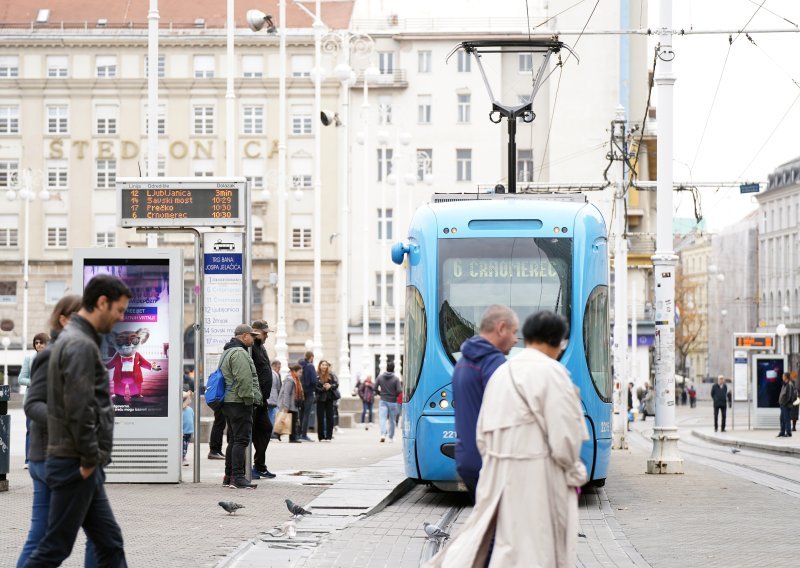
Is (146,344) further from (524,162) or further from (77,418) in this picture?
(524,162)

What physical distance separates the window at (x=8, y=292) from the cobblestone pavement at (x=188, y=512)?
204 feet

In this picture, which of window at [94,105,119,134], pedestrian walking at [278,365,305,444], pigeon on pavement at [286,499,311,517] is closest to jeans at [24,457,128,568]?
pigeon on pavement at [286,499,311,517]

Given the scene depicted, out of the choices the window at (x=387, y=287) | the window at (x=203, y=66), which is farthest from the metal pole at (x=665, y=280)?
the window at (x=387, y=287)

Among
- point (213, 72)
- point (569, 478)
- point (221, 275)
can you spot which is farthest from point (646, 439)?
point (213, 72)

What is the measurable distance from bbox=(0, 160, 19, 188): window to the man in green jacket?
7002 centimetres

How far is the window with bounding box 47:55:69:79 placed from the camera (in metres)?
83.4

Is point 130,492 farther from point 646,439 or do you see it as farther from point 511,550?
point 646,439

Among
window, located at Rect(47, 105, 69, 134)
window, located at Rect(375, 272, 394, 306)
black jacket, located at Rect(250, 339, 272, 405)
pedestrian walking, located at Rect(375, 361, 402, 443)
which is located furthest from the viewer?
window, located at Rect(375, 272, 394, 306)

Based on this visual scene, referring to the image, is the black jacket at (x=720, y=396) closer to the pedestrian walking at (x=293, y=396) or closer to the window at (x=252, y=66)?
the pedestrian walking at (x=293, y=396)

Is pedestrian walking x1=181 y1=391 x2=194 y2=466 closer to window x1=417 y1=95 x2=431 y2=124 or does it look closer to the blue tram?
the blue tram

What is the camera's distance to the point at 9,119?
3332 inches

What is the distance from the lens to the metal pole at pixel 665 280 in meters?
22.7

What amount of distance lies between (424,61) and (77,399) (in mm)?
78431

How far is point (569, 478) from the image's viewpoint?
27.1 feet
